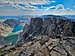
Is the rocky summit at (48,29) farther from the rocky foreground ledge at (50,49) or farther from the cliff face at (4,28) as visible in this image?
the rocky foreground ledge at (50,49)

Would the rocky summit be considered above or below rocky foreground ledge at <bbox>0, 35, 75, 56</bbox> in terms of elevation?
above

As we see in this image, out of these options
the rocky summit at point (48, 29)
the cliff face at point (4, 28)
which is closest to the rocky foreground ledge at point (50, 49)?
the rocky summit at point (48, 29)

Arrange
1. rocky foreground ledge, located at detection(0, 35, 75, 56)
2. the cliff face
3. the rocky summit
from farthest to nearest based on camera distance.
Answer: the cliff face < the rocky summit < rocky foreground ledge, located at detection(0, 35, 75, 56)

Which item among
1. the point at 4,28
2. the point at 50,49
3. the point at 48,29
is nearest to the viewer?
the point at 50,49

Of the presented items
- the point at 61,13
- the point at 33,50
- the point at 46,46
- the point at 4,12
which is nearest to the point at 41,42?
the point at 46,46

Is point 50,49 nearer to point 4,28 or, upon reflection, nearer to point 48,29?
point 48,29

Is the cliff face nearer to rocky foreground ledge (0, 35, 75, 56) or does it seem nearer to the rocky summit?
the rocky summit

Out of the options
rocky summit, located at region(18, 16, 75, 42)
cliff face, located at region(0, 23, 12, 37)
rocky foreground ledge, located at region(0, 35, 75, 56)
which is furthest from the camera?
cliff face, located at region(0, 23, 12, 37)

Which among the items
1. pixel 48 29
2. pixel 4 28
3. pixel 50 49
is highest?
pixel 48 29

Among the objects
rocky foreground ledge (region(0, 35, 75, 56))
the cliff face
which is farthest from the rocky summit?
rocky foreground ledge (region(0, 35, 75, 56))

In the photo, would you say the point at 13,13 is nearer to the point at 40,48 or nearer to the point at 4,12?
the point at 4,12

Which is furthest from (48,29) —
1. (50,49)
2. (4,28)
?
(4,28)
